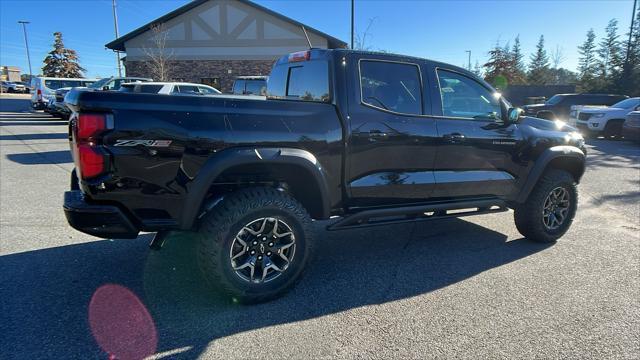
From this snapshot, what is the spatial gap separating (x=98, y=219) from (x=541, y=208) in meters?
4.48

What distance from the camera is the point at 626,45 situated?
3186 cm

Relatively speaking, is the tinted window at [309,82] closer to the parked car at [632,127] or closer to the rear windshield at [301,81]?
the rear windshield at [301,81]

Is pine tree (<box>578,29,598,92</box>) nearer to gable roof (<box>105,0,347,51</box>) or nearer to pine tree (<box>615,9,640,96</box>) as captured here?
pine tree (<box>615,9,640,96</box>)

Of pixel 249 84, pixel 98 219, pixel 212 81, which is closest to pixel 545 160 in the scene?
pixel 98 219

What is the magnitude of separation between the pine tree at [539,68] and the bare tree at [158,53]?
44.2m

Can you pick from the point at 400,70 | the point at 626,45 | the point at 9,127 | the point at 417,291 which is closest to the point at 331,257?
the point at 417,291

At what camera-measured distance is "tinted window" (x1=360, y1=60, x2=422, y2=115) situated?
379cm

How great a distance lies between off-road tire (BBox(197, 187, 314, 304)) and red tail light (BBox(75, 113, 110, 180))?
2.77 ft

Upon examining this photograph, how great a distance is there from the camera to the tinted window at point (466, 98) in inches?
166

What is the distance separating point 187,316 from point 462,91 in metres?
3.39

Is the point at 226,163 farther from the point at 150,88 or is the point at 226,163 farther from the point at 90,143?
the point at 150,88

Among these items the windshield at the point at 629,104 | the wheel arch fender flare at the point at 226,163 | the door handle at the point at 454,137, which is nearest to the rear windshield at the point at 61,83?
the wheel arch fender flare at the point at 226,163

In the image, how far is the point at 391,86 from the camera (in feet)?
12.9

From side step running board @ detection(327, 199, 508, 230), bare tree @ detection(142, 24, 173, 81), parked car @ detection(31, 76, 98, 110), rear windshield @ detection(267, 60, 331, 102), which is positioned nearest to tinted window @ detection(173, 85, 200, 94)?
rear windshield @ detection(267, 60, 331, 102)
